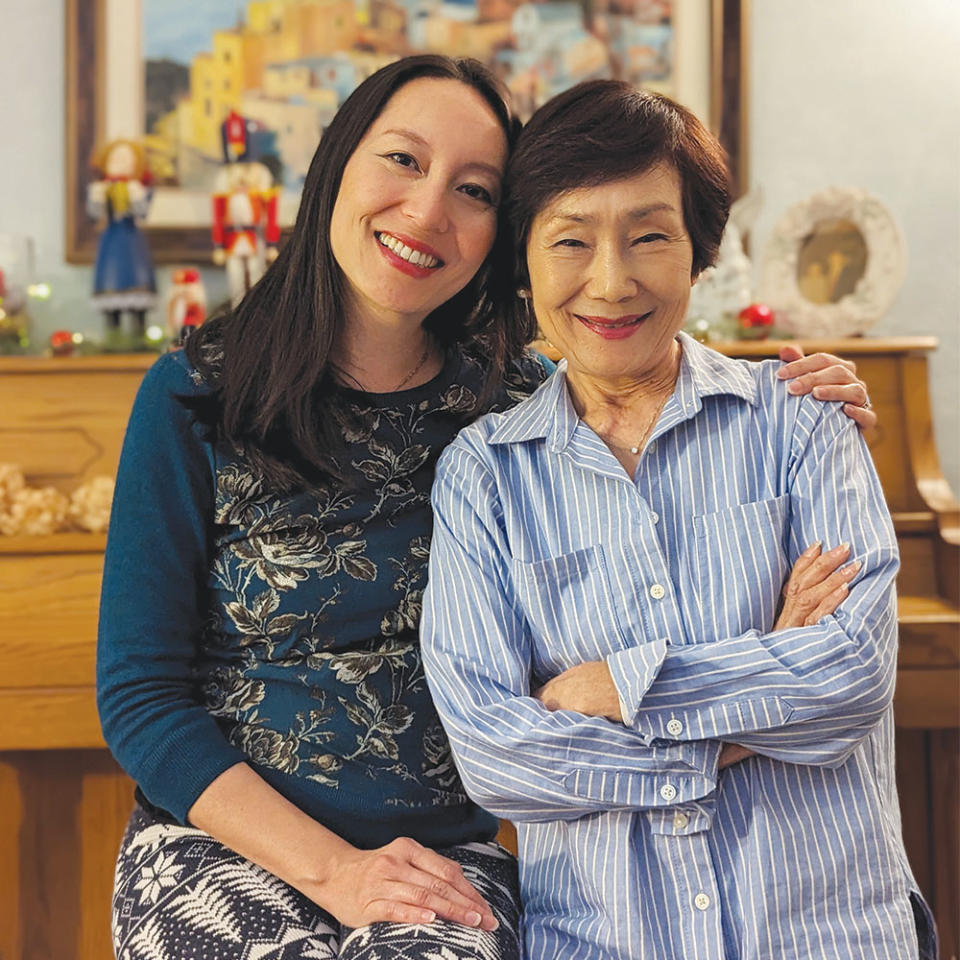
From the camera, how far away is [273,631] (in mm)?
1400

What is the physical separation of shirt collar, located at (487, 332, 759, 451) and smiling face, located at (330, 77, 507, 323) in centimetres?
21

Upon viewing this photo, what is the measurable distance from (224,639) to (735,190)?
1917 mm

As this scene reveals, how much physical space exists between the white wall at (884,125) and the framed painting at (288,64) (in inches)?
4.4

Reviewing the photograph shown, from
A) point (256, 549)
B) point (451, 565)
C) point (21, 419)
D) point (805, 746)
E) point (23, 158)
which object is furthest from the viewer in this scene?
point (23, 158)

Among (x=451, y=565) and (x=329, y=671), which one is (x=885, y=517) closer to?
(x=451, y=565)

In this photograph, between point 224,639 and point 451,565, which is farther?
point 224,639

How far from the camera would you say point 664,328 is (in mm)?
1318

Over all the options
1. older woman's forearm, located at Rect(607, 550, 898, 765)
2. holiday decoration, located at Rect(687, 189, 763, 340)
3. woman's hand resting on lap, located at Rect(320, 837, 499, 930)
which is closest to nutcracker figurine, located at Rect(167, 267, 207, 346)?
holiday decoration, located at Rect(687, 189, 763, 340)

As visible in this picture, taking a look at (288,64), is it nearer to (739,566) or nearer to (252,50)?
(252,50)

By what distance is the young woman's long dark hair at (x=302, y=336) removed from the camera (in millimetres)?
1425

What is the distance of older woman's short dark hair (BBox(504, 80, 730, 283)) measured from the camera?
4.13 ft

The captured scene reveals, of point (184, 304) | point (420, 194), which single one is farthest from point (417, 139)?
point (184, 304)

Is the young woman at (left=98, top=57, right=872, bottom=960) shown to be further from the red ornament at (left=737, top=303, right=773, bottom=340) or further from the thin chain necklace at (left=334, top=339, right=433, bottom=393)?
the red ornament at (left=737, top=303, right=773, bottom=340)

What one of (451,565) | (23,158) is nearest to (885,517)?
(451,565)
